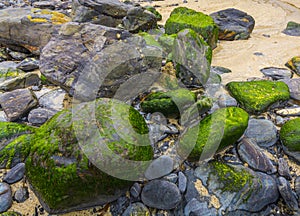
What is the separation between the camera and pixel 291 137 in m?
3.08

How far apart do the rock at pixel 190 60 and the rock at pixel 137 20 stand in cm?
193

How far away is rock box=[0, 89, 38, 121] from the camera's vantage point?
350 cm

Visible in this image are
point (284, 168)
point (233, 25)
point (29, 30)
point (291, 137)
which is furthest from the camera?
point (233, 25)

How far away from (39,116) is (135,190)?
1656mm

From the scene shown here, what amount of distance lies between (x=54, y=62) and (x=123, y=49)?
0.98 m

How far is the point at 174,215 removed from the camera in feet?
8.54

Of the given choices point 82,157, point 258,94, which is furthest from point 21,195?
point 258,94

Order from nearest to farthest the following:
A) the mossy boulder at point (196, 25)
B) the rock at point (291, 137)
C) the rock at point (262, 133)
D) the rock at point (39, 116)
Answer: the rock at point (291, 137) → the rock at point (262, 133) → the rock at point (39, 116) → the mossy boulder at point (196, 25)

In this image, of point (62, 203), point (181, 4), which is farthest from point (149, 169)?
point (181, 4)

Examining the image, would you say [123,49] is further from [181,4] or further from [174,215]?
[181,4]

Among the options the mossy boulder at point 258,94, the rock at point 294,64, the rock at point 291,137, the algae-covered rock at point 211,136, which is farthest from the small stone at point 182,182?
the rock at point 294,64

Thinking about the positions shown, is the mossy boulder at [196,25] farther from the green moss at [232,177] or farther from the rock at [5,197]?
the rock at [5,197]

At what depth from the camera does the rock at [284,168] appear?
9.39ft

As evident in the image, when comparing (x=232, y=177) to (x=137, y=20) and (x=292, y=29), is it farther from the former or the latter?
(x=292, y=29)
